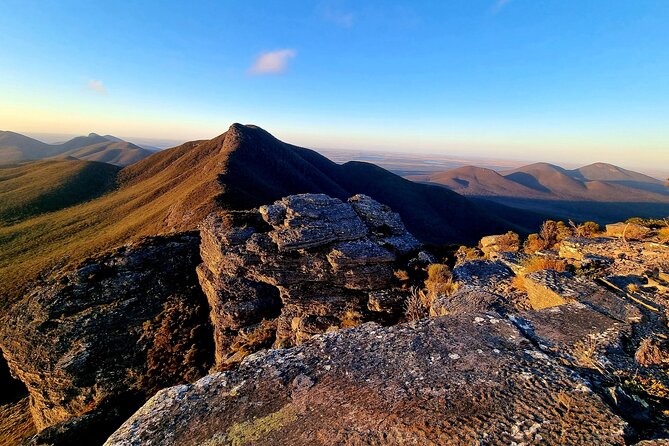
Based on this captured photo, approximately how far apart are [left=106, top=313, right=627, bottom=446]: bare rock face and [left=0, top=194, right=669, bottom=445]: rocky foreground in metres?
0.03

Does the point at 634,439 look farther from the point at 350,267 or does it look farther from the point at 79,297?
the point at 79,297

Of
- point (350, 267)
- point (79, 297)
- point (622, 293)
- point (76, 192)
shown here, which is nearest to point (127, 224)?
point (79, 297)

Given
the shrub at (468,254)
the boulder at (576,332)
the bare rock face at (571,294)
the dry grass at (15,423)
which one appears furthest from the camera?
the dry grass at (15,423)

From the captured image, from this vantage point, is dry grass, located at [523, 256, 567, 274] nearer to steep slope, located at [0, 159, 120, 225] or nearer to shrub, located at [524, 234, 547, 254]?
shrub, located at [524, 234, 547, 254]

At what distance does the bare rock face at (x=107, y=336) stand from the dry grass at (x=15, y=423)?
1502 mm

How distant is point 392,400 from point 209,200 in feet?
156

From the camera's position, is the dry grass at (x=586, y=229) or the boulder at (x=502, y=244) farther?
the boulder at (x=502, y=244)

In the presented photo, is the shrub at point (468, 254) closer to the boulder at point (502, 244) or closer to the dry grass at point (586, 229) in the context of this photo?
the boulder at point (502, 244)

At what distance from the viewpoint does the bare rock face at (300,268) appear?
15.8 meters

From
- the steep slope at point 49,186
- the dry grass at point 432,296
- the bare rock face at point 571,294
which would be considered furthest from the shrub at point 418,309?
the steep slope at point 49,186

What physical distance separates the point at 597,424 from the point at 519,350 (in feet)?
5.25

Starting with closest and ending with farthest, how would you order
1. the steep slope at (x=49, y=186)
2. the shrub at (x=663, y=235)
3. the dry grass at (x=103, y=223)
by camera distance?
the shrub at (x=663, y=235)
the dry grass at (x=103, y=223)
the steep slope at (x=49, y=186)

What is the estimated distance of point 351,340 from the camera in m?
6.28

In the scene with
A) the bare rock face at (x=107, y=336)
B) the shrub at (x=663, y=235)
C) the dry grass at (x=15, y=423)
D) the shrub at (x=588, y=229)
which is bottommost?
the dry grass at (x=15, y=423)
